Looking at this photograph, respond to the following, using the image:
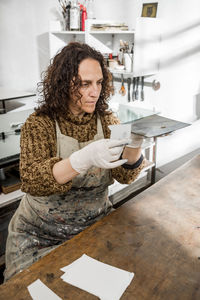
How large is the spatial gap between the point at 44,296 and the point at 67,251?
0.73 feet

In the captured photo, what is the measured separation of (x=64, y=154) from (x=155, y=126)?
0.55 metres

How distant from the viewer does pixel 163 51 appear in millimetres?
2758

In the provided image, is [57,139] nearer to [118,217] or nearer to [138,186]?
[118,217]

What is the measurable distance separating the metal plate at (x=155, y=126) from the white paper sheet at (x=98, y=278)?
0.68 meters

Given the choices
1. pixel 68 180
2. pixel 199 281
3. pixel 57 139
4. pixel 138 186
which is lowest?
pixel 138 186

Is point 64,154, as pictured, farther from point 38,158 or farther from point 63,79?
point 63,79

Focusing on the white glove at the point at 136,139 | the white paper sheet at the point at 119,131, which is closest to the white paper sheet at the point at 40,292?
the white paper sheet at the point at 119,131

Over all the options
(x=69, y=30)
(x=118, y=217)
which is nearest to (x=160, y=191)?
(x=118, y=217)

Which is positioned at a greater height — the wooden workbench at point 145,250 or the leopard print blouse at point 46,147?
the leopard print blouse at point 46,147

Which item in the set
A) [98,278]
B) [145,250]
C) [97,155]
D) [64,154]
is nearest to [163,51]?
[64,154]

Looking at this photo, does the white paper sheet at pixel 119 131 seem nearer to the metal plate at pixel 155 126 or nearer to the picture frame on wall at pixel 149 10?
the metal plate at pixel 155 126

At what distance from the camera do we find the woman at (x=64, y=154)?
137cm

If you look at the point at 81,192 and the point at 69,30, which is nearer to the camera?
the point at 81,192

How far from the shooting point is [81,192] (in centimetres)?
150
